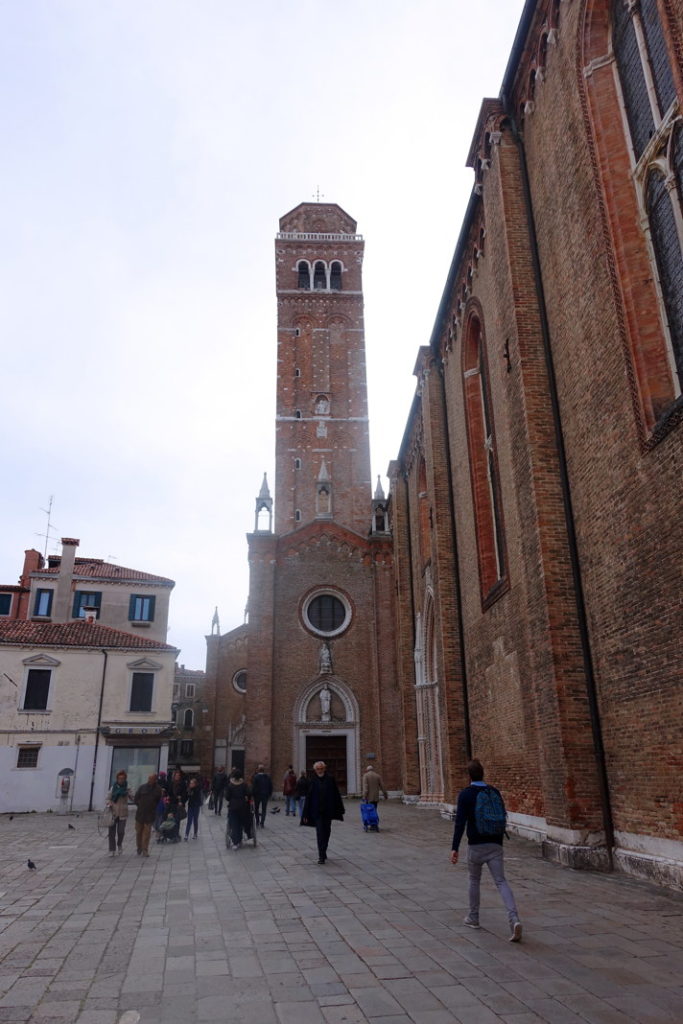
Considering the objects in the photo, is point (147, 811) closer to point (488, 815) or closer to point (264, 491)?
point (488, 815)

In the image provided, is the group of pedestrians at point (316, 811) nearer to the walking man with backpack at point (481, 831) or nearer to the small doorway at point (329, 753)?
the walking man with backpack at point (481, 831)

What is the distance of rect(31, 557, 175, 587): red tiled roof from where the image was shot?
34062mm

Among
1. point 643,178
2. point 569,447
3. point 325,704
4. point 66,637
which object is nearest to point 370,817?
point 569,447

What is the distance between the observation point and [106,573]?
1367 inches

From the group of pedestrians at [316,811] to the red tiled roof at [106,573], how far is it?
15794 mm

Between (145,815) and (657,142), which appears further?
(145,815)

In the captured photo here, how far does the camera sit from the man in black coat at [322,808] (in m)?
10.4

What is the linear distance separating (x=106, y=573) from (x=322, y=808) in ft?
87.0

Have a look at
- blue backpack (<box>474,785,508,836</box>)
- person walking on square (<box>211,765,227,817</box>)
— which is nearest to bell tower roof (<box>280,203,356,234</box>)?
person walking on square (<box>211,765,227,817</box>)

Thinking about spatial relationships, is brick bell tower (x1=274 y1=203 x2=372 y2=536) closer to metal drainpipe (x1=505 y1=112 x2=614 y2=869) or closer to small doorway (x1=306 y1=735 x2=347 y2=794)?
small doorway (x1=306 y1=735 x2=347 y2=794)

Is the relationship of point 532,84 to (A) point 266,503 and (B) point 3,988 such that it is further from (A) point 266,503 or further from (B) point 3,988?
(A) point 266,503

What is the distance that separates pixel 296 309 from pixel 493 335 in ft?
81.9

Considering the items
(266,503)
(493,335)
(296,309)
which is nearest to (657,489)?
(493,335)

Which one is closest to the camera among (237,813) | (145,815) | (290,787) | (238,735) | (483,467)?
(145,815)
